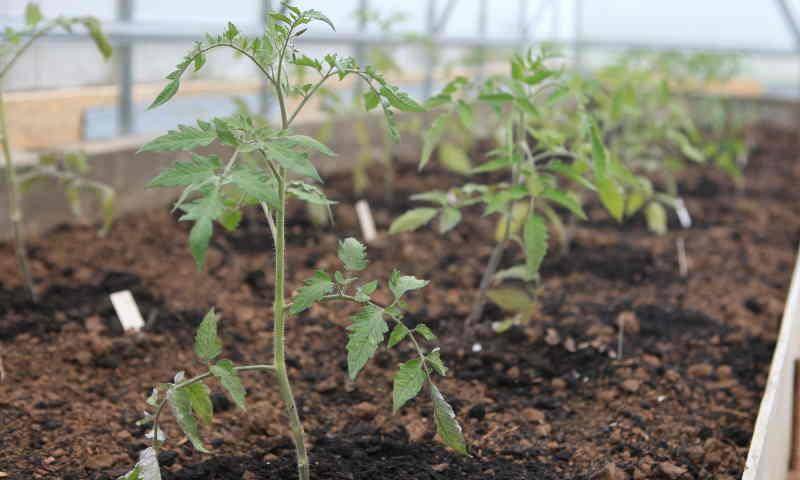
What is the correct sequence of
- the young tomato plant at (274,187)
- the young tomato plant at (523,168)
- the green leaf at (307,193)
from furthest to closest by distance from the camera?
the young tomato plant at (523,168) < the green leaf at (307,193) < the young tomato plant at (274,187)

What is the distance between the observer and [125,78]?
3416 mm

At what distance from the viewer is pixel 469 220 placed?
11.0 ft

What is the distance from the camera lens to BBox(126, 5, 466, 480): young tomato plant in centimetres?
108

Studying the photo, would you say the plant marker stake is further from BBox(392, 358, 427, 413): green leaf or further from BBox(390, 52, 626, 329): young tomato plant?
BBox(392, 358, 427, 413): green leaf

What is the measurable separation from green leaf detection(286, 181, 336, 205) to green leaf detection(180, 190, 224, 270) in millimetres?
178

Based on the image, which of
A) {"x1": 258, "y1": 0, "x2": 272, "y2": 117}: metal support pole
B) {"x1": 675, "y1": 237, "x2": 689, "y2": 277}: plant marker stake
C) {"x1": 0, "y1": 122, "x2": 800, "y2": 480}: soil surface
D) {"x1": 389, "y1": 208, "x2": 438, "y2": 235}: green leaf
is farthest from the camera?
{"x1": 258, "y1": 0, "x2": 272, "y2": 117}: metal support pole

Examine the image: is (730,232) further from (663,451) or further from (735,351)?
(663,451)

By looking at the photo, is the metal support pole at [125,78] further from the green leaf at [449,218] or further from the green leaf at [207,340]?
the green leaf at [207,340]

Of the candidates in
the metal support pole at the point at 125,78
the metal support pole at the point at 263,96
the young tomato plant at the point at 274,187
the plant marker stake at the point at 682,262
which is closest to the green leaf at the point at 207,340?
the young tomato plant at the point at 274,187

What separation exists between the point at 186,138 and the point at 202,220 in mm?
196

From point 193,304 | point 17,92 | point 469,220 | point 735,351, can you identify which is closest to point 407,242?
point 469,220

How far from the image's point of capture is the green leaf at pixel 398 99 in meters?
1.23

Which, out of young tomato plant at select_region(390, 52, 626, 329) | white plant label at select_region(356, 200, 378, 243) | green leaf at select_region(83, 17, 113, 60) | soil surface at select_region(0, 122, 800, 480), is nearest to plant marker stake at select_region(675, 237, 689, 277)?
soil surface at select_region(0, 122, 800, 480)

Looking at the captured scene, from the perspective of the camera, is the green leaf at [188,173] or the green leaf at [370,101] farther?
the green leaf at [370,101]
